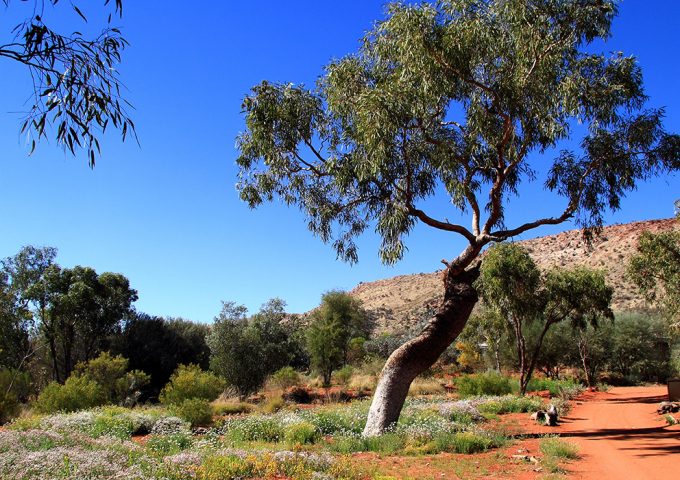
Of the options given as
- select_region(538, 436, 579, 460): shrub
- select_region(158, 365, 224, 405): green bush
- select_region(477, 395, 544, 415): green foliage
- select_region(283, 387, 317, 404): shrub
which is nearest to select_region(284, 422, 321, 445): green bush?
select_region(538, 436, 579, 460): shrub

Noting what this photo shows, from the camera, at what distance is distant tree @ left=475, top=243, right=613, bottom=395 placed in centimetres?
1670

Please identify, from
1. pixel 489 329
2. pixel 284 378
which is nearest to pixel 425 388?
pixel 489 329

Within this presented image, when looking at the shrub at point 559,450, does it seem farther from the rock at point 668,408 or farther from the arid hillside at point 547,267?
the arid hillside at point 547,267

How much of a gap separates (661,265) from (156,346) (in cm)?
2681

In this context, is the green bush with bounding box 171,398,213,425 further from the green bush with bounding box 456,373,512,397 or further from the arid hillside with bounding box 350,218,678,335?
the arid hillside with bounding box 350,218,678,335

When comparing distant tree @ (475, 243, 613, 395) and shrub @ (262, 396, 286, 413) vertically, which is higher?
distant tree @ (475, 243, 613, 395)

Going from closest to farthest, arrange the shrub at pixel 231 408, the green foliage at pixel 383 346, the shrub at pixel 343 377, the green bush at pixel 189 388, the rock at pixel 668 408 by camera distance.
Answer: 1. the rock at pixel 668 408
2. the green bush at pixel 189 388
3. the shrub at pixel 231 408
4. the shrub at pixel 343 377
5. the green foliage at pixel 383 346

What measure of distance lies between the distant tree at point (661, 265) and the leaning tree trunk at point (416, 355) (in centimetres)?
923

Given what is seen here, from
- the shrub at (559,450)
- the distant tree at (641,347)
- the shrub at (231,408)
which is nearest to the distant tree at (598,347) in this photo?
the distant tree at (641,347)

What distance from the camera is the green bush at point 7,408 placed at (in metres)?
12.1

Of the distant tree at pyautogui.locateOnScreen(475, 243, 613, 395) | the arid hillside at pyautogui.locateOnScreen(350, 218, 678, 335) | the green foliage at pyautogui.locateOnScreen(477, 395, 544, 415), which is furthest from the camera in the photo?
the arid hillside at pyautogui.locateOnScreen(350, 218, 678, 335)

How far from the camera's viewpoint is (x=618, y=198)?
1049cm

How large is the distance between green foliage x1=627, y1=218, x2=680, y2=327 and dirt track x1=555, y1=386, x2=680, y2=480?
4256 millimetres

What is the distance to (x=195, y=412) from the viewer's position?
1135cm
